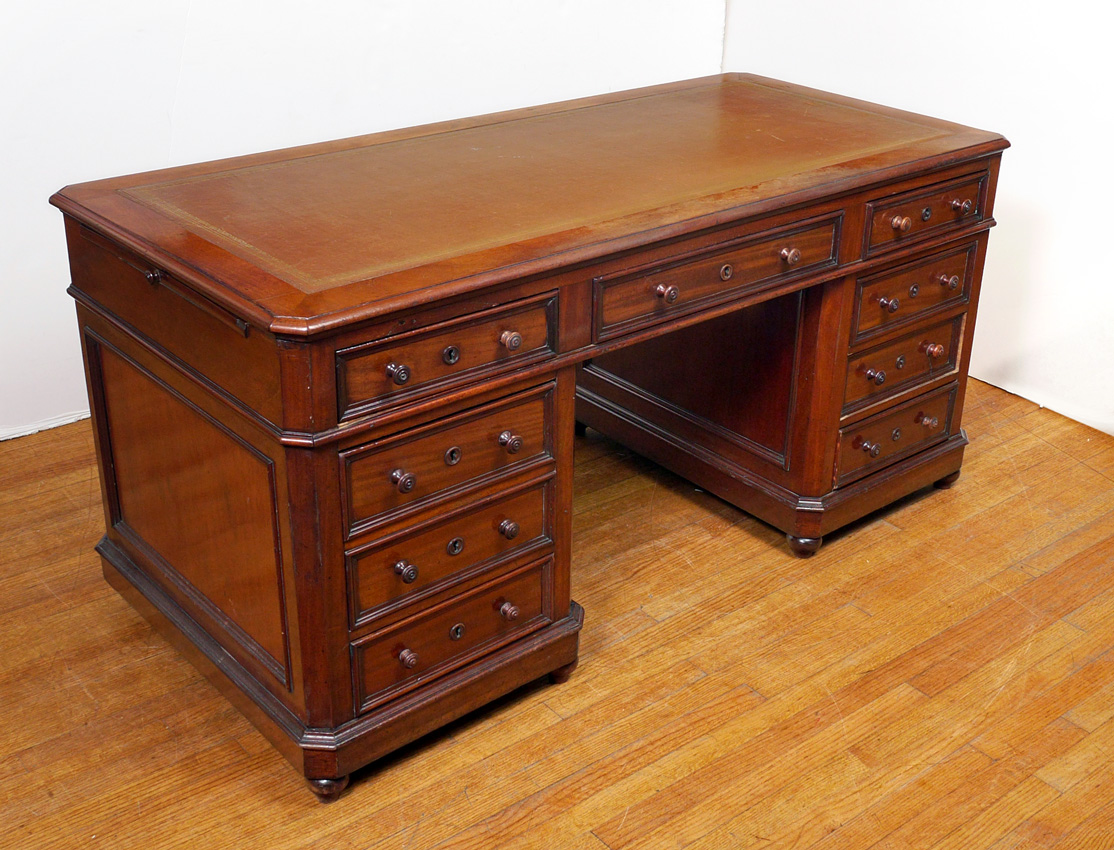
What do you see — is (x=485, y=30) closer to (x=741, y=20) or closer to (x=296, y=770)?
(x=741, y=20)

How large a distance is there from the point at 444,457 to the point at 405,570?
0.65 feet

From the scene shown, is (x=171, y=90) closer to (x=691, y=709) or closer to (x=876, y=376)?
(x=876, y=376)

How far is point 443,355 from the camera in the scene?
1.92 m

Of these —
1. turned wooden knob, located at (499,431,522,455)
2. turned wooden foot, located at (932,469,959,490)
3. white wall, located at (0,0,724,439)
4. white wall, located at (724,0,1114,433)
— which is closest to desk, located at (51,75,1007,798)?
turned wooden knob, located at (499,431,522,455)

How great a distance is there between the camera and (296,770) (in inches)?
84.9

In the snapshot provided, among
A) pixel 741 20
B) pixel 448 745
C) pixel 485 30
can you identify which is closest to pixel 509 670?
pixel 448 745

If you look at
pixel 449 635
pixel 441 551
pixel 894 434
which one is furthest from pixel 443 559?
pixel 894 434

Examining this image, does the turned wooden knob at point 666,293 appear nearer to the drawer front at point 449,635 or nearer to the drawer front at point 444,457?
the drawer front at point 444,457

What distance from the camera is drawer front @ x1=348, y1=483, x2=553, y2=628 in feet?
6.55

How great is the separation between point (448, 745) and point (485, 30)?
231cm

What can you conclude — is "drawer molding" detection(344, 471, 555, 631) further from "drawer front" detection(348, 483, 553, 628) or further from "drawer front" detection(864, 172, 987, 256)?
"drawer front" detection(864, 172, 987, 256)

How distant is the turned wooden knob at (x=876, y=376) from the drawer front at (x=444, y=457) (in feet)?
3.05

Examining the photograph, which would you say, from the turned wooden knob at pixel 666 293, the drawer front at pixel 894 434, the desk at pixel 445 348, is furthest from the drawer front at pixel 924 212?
the turned wooden knob at pixel 666 293

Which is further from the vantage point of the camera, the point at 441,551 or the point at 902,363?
the point at 902,363
